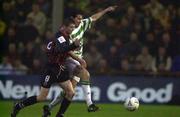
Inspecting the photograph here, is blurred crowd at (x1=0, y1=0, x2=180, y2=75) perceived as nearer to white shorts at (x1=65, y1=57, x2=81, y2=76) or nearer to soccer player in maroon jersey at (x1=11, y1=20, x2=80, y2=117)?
white shorts at (x1=65, y1=57, x2=81, y2=76)

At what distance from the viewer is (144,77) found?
18609mm

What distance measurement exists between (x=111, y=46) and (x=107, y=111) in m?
3.50

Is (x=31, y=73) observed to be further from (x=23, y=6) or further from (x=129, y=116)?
(x=129, y=116)

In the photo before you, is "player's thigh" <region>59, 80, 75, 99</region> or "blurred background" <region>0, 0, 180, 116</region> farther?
"blurred background" <region>0, 0, 180, 116</region>

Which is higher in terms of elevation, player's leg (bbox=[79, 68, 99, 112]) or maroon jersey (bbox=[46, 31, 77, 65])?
maroon jersey (bbox=[46, 31, 77, 65])

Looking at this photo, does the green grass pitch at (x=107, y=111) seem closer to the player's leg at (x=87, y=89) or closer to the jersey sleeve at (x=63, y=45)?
the player's leg at (x=87, y=89)

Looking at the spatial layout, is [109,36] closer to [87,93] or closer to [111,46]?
[111,46]

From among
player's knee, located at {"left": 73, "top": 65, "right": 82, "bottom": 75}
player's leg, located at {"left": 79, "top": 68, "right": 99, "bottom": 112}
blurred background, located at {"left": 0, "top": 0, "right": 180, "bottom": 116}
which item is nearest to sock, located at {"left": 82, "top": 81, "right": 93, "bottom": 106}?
player's leg, located at {"left": 79, "top": 68, "right": 99, "bottom": 112}

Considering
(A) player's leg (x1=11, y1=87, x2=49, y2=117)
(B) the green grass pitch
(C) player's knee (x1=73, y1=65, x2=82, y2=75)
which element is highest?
(C) player's knee (x1=73, y1=65, x2=82, y2=75)

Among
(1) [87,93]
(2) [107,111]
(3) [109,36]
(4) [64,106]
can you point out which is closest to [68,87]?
(4) [64,106]

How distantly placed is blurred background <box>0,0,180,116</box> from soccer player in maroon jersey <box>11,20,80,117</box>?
567 centimetres

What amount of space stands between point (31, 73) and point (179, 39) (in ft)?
13.2

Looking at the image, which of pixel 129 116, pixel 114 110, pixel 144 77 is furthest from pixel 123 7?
pixel 129 116

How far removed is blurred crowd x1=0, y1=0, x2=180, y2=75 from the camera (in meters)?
19.0
